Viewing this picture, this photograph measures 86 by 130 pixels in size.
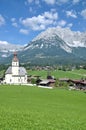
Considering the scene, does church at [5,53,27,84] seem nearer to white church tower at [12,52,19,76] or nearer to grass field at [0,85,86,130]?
white church tower at [12,52,19,76]

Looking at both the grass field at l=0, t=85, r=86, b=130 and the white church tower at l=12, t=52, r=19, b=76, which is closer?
the grass field at l=0, t=85, r=86, b=130

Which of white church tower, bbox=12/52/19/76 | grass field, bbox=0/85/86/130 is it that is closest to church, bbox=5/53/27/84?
white church tower, bbox=12/52/19/76

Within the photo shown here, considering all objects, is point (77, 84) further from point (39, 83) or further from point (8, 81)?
point (8, 81)

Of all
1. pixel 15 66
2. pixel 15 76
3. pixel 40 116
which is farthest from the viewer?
pixel 15 76

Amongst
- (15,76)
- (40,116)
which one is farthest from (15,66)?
(40,116)

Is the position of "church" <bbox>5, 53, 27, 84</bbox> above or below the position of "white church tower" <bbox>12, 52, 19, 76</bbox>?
below

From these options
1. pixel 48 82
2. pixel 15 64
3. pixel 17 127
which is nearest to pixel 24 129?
pixel 17 127

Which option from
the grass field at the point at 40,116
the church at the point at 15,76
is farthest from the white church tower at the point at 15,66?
the grass field at the point at 40,116

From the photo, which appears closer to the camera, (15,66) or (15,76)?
(15,66)

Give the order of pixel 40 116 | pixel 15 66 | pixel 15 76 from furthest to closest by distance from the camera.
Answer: pixel 15 76
pixel 15 66
pixel 40 116

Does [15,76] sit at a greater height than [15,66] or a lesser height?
lesser

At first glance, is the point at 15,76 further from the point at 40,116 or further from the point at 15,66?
the point at 40,116

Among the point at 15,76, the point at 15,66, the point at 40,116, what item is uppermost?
the point at 15,66

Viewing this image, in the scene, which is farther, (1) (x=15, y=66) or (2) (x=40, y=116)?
(1) (x=15, y=66)
